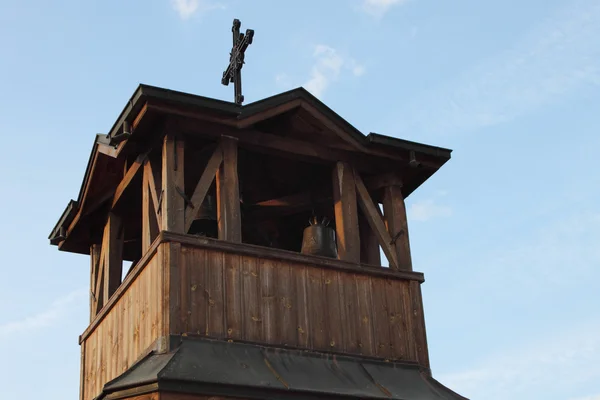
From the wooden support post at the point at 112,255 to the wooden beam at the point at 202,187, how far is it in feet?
9.28

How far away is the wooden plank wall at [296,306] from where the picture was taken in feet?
37.9

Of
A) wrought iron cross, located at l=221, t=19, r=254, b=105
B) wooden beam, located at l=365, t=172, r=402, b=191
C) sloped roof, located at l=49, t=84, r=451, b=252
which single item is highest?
wrought iron cross, located at l=221, t=19, r=254, b=105

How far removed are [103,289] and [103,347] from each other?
1.48 m

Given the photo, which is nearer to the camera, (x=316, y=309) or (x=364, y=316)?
(x=316, y=309)

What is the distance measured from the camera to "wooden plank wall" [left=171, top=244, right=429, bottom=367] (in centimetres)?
1155

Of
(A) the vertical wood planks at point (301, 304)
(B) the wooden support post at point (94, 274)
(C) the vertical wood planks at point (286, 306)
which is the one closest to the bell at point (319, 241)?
(A) the vertical wood planks at point (301, 304)

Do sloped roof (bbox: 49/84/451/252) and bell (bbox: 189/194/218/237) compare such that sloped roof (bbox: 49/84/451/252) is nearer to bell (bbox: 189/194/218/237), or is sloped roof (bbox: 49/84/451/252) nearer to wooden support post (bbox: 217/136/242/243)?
wooden support post (bbox: 217/136/242/243)

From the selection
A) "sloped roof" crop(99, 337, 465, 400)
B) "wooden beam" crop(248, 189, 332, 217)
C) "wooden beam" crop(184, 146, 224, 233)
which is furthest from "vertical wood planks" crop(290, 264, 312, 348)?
"wooden beam" crop(248, 189, 332, 217)

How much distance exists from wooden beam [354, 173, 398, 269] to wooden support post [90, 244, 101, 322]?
14.3 feet

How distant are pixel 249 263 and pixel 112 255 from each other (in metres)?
3.51

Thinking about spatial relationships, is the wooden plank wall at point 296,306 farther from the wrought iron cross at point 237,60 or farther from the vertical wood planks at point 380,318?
the wrought iron cross at point 237,60

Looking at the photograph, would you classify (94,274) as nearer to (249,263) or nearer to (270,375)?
(249,263)

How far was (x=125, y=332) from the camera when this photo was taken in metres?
12.6

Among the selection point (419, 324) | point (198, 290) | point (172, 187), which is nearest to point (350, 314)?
point (419, 324)
